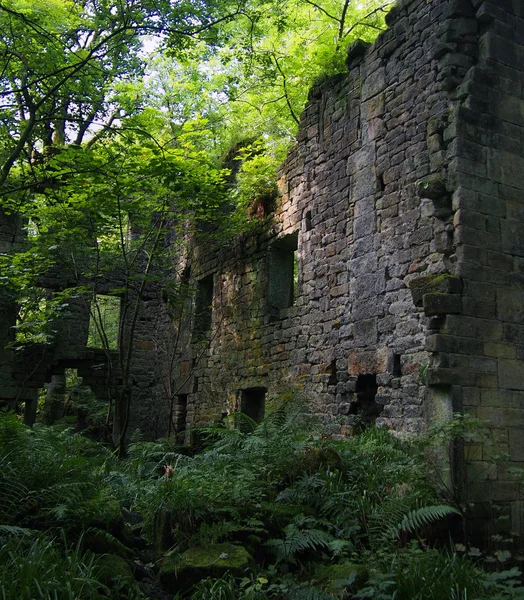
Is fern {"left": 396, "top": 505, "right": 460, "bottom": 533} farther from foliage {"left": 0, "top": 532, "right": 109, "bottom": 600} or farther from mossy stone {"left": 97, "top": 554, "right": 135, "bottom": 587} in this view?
foliage {"left": 0, "top": 532, "right": 109, "bottom": 600}

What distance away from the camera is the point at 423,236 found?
6.93m

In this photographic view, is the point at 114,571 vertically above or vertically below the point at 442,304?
below

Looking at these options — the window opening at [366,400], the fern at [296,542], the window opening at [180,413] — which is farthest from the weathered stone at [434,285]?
the window opening at [180,413]

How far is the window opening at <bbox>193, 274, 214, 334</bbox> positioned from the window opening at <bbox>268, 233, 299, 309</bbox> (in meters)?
2.84

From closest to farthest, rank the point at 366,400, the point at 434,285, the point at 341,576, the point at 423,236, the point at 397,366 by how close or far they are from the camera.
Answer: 1. the point at 341,576
2. the point at 434,285
3. the point at 423,236
4. the point at 397,366
5. the point at 366,400

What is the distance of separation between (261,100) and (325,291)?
6.44 meters

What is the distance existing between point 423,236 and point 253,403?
5.31 metres

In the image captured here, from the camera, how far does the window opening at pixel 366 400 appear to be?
24.8 ft

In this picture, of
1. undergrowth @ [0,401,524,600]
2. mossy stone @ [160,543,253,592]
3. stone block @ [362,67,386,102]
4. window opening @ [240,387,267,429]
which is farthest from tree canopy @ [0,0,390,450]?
mossy stone @ [160,543,253,592]

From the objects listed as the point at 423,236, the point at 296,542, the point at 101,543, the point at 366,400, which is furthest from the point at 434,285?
the point at 101,543

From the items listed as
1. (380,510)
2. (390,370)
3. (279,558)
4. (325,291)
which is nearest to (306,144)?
(325,291)

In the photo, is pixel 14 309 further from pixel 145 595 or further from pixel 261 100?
pixel 145 595

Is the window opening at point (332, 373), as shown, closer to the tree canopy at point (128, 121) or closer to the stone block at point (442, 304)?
the stone block at point (442, 304)

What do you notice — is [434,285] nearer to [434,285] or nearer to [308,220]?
[434,285]
